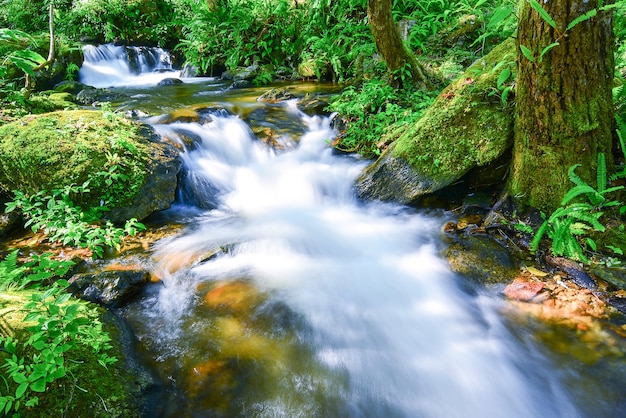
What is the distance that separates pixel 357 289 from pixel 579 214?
207cm

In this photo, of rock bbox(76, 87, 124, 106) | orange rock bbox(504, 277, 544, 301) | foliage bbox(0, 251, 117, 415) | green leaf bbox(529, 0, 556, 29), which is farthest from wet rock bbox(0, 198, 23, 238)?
green leaf bbox(529, 0, 556, 29)

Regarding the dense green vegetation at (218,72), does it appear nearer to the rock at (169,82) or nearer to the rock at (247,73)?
the rock at (247,73)

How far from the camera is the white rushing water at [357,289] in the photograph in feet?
8.43

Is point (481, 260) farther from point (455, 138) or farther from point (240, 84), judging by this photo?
point (240, 84)

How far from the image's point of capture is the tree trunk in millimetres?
5863

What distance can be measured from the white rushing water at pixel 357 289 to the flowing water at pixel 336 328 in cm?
1

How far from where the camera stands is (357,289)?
368cm

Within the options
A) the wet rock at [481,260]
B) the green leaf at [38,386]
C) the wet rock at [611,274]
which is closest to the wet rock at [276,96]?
the wet rock at [481,260]

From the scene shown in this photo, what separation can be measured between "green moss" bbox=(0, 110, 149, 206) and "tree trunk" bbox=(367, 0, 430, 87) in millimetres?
4263

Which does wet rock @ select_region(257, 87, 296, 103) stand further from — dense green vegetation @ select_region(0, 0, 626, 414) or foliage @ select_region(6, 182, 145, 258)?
foliage @ select_region(6, 182, 145, 258)

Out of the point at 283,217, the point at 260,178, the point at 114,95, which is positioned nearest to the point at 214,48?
the point at 114,95

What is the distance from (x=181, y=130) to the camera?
6352mm

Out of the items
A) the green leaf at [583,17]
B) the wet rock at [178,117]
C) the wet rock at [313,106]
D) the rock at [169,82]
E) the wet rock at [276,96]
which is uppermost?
the green leaf at [583,17]

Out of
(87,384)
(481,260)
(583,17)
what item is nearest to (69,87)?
(87,384)
